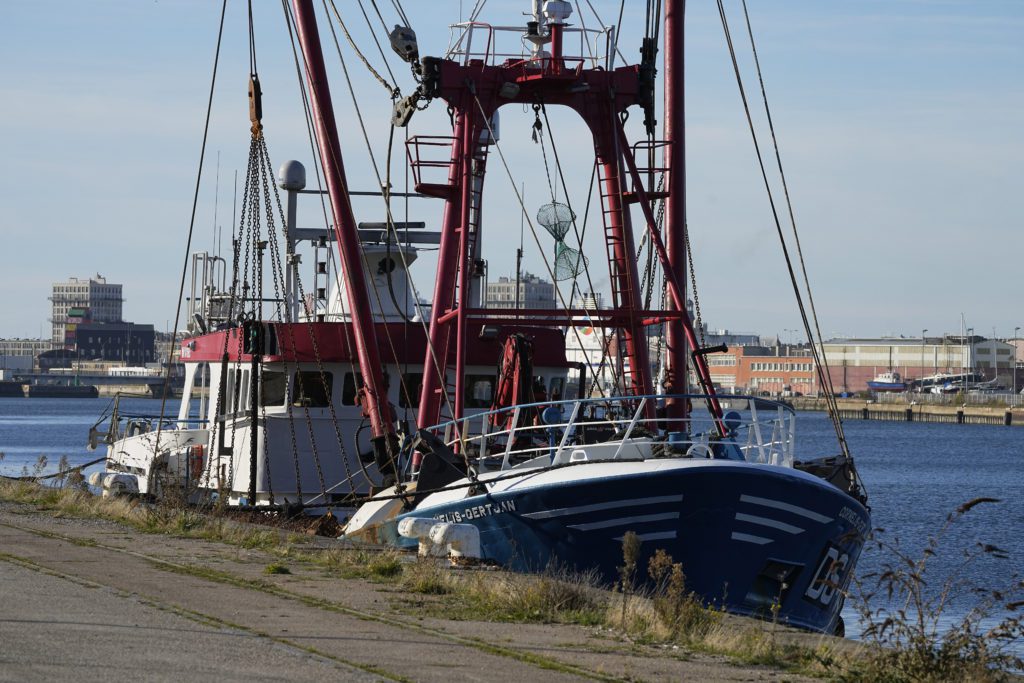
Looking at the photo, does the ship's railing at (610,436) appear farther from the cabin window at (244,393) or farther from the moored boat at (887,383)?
the moored boat at (887,383)

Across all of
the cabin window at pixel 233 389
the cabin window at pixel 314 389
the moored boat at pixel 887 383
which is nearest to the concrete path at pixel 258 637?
the cabin window at pixel 314 389

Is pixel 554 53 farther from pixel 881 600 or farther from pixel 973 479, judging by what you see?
pixel 973 479

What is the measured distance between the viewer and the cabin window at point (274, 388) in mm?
23594

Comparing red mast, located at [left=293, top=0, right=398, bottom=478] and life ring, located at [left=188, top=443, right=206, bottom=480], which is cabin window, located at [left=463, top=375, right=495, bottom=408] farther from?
life ring, located at [left=188, top=443, right=206, bottom=480]

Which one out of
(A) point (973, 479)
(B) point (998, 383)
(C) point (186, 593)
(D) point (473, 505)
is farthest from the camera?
(B) point (998, 383)

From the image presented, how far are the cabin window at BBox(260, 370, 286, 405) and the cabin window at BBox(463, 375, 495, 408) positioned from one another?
3.06 meters

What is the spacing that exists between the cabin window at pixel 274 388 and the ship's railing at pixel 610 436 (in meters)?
3.15

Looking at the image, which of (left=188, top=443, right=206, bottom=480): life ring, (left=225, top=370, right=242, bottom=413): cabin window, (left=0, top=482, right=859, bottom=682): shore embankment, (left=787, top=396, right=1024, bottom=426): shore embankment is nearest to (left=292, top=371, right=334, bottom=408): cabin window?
(left=225, top=370, right=242, bottom=413): cabin window

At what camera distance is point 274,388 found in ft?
77.7

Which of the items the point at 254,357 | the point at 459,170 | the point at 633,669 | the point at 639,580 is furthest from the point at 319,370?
the point at 633,669

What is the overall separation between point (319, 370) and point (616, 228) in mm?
5651

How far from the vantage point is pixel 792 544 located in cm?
1532

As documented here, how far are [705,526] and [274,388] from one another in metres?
10.7

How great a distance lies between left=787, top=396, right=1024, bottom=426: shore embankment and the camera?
460 ft
